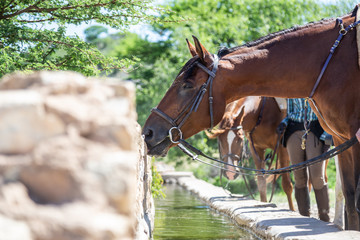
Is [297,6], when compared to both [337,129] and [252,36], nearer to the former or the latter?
[252,36]

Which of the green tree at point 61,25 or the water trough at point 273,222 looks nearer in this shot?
the water trough at point 273,222

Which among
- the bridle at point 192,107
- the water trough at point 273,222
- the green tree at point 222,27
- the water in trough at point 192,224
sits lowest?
the water in trough at point 192,224

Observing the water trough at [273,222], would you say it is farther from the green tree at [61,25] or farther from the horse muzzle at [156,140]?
the green tree at [61,25]

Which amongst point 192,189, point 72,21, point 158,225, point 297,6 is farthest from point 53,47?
point 297,6

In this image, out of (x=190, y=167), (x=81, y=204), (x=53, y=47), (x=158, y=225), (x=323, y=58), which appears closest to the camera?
(x=81, y=204)

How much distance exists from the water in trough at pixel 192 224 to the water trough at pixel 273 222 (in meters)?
0.13

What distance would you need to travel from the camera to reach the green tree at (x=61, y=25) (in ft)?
17.8

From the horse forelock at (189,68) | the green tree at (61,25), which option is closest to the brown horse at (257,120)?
the green tree at (61,25)

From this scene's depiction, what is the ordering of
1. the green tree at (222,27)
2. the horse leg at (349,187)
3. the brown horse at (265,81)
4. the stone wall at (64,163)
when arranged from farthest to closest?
the green tree at (222,27)
the horse leg at (349,187)
the brown horse at (265,81)
the stone wall at (64,163)

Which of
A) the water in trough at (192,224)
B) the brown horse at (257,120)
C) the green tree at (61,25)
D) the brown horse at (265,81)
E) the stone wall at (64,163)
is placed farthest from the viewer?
the brown horse at (257,120)

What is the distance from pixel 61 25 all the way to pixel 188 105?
2.21 m

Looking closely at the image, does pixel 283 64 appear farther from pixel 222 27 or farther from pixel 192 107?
pixel 222 27

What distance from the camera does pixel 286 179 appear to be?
27.6 feet

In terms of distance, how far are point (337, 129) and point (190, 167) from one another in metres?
17.2
